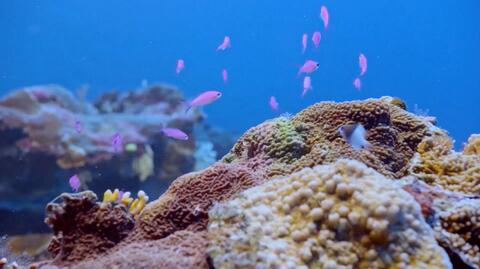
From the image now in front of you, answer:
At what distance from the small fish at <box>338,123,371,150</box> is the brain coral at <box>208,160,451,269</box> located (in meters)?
1.01

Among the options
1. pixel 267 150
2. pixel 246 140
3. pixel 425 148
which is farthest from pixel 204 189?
pixel 425 148

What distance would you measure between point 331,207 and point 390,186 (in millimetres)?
308

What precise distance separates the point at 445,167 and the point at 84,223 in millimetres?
2392

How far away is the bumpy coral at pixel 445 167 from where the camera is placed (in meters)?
2.75

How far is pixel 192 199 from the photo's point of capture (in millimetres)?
2832

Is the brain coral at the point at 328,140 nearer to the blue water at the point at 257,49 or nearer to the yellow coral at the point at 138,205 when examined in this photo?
the yellow coral at the point at 138,205

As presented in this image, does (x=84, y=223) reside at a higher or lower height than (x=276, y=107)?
lower

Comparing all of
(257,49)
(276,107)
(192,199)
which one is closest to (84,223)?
(192,199)

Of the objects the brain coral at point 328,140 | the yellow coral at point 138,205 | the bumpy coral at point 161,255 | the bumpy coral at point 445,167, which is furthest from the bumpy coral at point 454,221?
the yellow coral at point 138,205

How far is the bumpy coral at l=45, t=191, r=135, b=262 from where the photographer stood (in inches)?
103

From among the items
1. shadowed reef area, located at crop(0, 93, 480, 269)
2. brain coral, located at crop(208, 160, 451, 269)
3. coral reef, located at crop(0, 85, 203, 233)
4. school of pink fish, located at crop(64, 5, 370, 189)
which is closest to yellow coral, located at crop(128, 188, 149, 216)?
shadowed reef area, located at crop(0, 93, 480, 269)

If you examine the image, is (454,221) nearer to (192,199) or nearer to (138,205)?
(192,199)

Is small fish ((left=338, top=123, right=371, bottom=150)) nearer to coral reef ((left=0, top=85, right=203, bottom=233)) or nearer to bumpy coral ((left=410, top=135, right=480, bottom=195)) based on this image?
bumpy coral ((left=410, top=135, right=480, bottom=195))

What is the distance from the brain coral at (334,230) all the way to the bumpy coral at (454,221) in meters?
0.32
